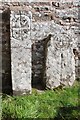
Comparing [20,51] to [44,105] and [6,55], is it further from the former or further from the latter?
[44,105]

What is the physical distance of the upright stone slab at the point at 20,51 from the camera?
471 centimetres

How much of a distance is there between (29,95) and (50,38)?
0.91m

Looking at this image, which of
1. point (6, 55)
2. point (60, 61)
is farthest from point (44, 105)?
point (6, 55)

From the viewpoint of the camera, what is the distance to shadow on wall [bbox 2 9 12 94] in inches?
195

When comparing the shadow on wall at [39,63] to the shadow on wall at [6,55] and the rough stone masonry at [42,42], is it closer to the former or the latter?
the rough stone masonry at [42,42]

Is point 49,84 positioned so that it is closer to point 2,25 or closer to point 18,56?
point 18,56

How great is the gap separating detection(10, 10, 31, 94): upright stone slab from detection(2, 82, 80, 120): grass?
0.64ft

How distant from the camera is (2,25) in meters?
4.98

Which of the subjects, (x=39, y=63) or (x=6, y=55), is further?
(x=39, y=63)

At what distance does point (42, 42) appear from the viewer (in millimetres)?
5137

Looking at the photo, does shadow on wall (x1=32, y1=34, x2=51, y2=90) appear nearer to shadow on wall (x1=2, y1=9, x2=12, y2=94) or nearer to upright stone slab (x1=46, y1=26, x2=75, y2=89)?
upright stone slab (x1=46, y1=26, x2=75, y2=89)

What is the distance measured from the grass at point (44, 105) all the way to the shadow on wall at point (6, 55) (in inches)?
12.1

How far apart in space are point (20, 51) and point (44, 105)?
0.86m

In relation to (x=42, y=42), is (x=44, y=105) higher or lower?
lower
